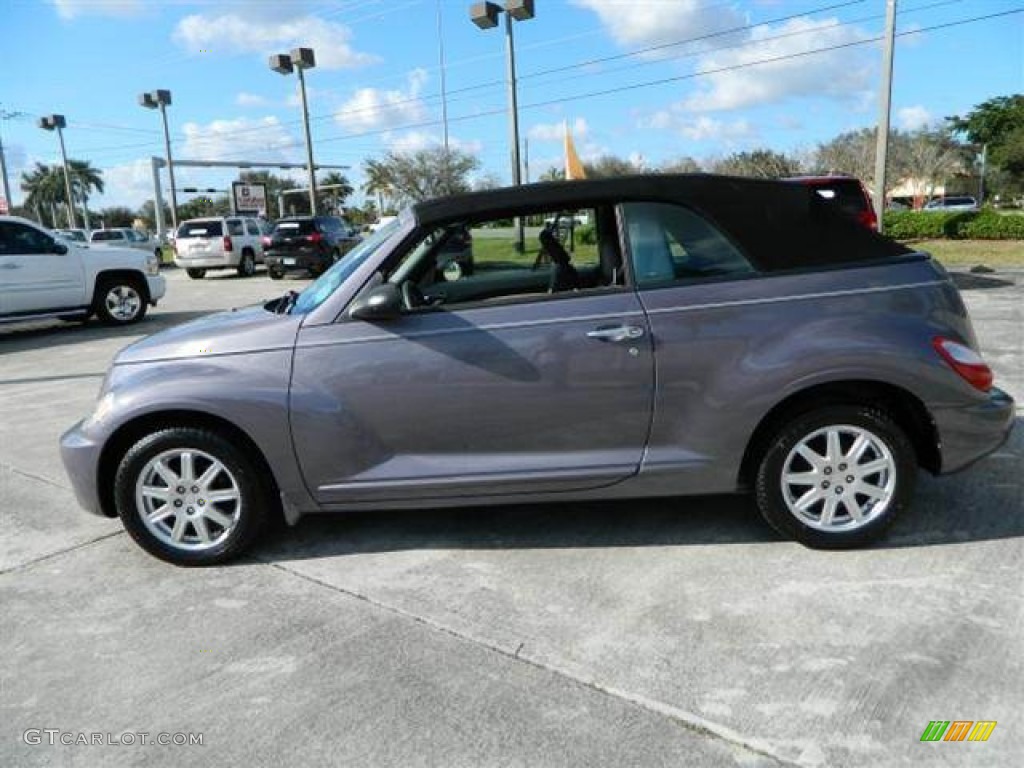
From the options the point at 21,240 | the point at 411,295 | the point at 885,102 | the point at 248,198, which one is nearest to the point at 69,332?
the point at 21,240

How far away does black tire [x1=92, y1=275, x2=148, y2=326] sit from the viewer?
13039 millimetres

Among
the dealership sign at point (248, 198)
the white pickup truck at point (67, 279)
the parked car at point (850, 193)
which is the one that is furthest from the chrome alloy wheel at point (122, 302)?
the dealership sign at point (248, 198)

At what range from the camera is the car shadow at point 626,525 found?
3.96m

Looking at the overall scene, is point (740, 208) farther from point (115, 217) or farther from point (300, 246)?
point (115, 217)

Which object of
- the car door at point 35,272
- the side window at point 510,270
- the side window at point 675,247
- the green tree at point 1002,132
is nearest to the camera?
the side window at point 675,247

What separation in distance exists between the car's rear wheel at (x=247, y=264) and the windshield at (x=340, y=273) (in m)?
22.0

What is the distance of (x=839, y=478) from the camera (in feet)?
12.1

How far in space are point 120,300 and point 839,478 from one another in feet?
41.0

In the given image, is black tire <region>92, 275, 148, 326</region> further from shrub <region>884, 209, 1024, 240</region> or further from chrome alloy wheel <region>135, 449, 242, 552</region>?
shrub <region>884, 209, 1024, 240</region>

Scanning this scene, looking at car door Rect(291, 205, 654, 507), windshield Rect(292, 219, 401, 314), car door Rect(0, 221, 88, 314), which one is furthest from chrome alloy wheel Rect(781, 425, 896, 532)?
car door Rect(0, 221, 88, 314)

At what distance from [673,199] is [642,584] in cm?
171

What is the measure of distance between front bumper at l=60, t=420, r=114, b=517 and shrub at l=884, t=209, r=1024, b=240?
2129 cm

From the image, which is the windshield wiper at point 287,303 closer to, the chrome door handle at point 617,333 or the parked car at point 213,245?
the chrome door handle at point 617,333

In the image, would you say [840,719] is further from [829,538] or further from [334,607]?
[334,607]
